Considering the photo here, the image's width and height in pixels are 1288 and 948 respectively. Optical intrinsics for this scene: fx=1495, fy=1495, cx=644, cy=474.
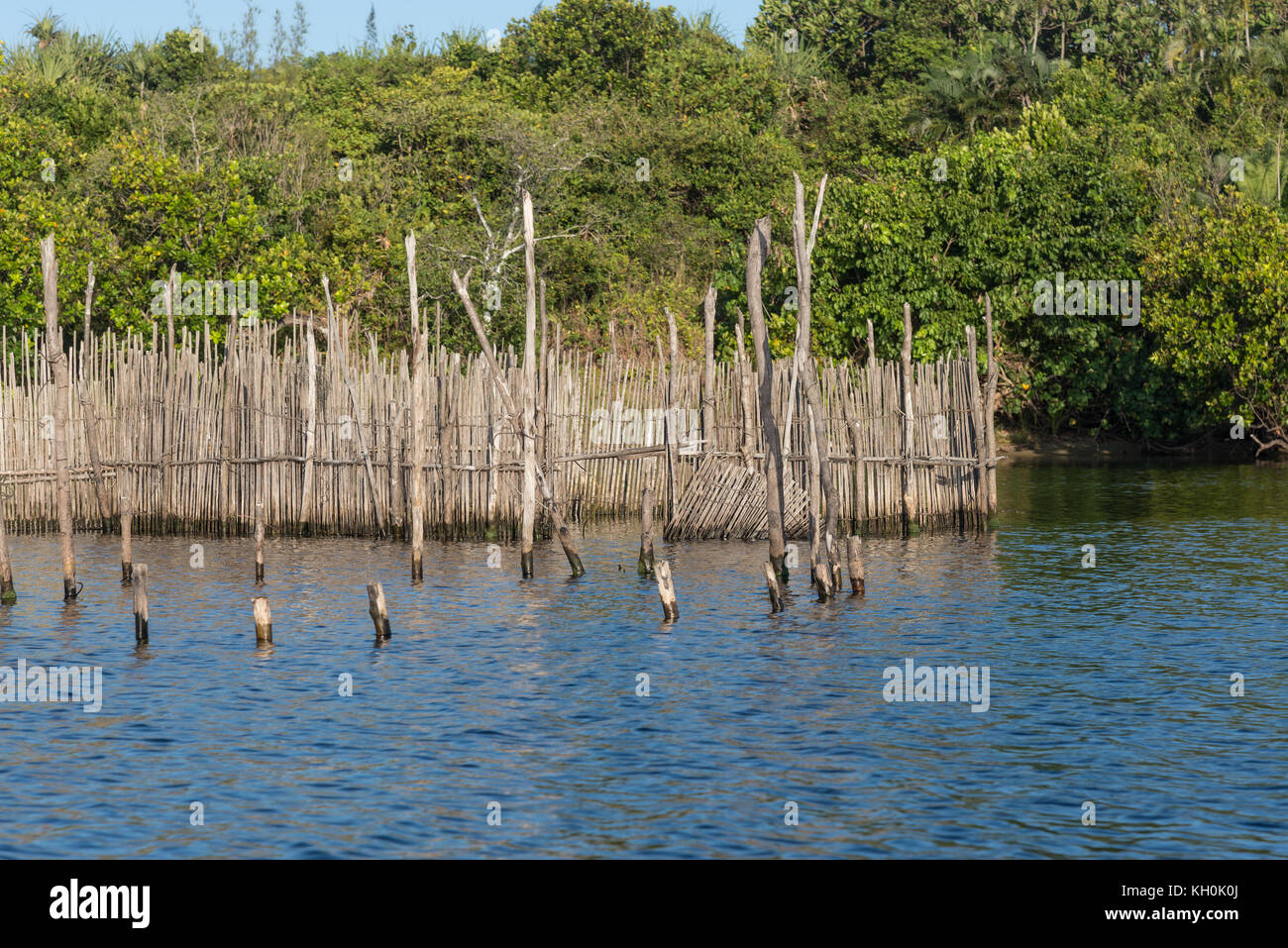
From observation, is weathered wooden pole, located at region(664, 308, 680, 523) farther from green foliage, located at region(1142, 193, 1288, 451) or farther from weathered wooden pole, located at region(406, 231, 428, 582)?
green foliage, located at region(1142, 193, 1288, 451)

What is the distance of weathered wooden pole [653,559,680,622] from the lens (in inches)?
637

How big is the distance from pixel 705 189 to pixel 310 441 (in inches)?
900

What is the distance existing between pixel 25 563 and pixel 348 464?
4.83 metres

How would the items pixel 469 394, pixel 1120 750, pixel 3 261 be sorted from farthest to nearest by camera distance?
pixel 3 261 → pixel 469 394 → pixel 1120 750

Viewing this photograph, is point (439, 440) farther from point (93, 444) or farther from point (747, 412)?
point (93, 444)

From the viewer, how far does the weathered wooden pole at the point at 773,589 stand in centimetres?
1652

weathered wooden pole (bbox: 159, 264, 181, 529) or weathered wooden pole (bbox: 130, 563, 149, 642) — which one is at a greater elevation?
weathered wooden pole (bbox: 159, 264, 181, 529)

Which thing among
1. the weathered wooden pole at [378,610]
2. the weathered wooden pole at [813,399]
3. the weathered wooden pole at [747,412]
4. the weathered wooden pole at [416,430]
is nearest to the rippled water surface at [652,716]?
the weathered wooden pole at [378,610]

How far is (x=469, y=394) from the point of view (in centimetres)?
2264

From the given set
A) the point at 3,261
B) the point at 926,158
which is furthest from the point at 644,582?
the point at 926,158

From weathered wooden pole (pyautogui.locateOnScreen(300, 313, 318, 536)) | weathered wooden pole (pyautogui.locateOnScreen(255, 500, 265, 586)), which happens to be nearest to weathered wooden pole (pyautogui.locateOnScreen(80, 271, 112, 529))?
weathered wooden pole (pyautogui.locateOnScreen(300, 313, 318, 536))

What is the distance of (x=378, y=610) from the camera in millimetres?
15438

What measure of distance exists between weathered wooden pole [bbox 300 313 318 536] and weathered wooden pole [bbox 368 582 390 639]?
7.82 metres

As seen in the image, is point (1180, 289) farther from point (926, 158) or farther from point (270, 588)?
point (270, 588)
